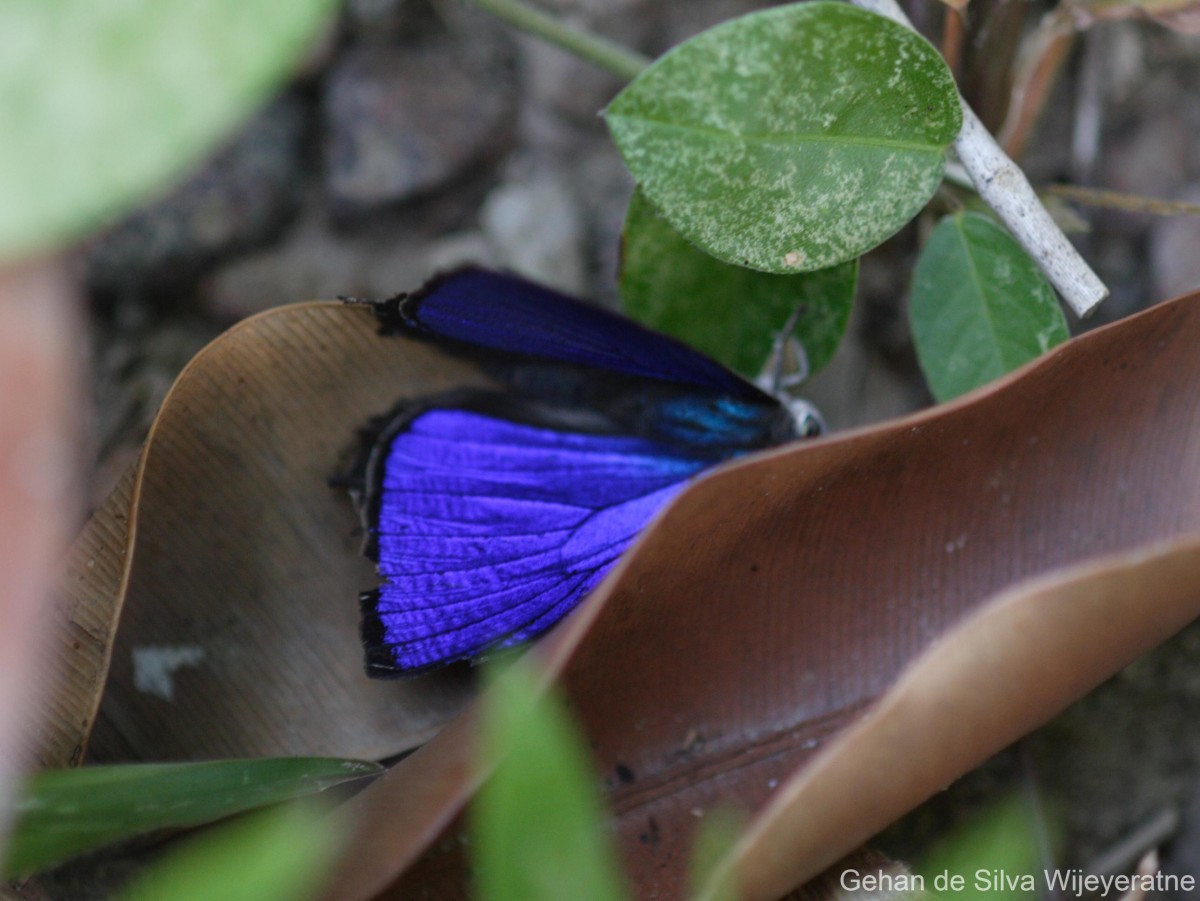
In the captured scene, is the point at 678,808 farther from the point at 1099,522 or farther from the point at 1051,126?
the point at 1051,126

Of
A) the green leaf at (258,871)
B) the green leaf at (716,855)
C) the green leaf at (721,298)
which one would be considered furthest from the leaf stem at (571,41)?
the green leaf at (258,871)

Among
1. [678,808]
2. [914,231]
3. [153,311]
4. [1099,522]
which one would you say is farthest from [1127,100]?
[153,311]

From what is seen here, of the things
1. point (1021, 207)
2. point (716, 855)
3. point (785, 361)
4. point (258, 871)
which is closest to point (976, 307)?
point (1021, 207)

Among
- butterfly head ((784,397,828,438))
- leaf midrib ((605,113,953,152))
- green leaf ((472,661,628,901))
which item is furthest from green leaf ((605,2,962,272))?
green leaf ((472,661,628,901))

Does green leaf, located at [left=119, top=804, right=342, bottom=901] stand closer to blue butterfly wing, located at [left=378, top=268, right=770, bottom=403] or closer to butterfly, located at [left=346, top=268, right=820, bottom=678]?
butterfly, located at [left=346, top=268, right=820, bottom=678]

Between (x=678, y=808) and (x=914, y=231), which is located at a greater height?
(x=914, y=231)
